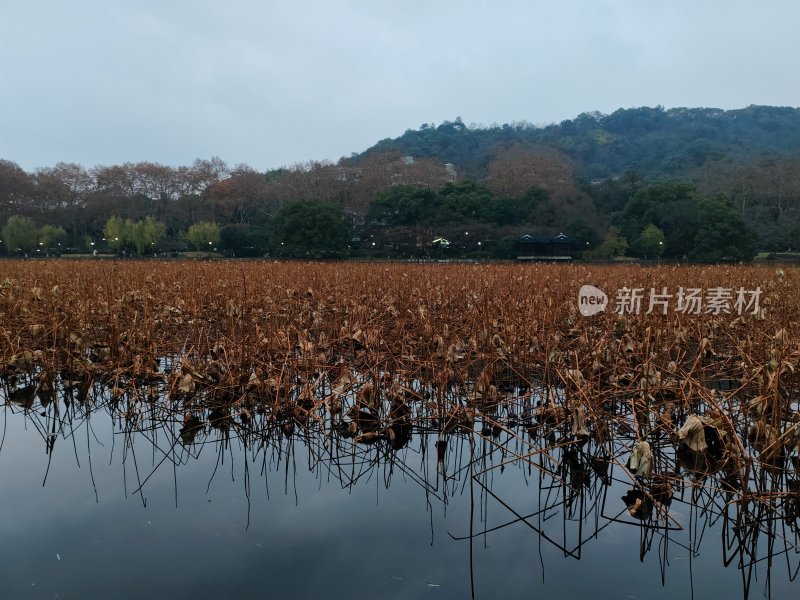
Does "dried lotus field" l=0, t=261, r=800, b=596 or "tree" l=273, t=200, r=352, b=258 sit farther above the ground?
"tree" l=273, t=200, r=352, b=258

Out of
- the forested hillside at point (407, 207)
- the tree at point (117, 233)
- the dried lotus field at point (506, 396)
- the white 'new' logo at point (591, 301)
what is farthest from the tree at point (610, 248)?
the tree at point (117, 233)

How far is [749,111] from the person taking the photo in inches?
4461

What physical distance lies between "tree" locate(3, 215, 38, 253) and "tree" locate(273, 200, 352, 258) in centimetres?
2318

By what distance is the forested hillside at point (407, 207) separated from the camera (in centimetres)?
3512

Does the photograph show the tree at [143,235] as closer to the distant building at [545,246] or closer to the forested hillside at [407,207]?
the forested hillside at [407,207]

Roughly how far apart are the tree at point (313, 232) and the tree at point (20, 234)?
23.2m

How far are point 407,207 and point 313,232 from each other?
315 inches

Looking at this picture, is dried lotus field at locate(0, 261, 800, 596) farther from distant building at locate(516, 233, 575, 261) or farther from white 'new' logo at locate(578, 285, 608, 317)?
distant building at locate(516, 233, 575, 261)

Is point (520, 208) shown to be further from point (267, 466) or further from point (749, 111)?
point (749, 111)

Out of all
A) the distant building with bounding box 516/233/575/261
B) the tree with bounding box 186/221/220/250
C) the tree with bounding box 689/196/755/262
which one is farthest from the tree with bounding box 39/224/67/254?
the tree with bounding box 689/196/755/262

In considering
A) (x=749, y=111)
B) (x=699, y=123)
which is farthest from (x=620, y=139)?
(x=749, y=111)

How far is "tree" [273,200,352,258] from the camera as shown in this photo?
35000 millimetres

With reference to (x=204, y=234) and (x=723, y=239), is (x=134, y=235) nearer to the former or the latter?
(x=204, y=234)

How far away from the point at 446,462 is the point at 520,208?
38.1 metres
